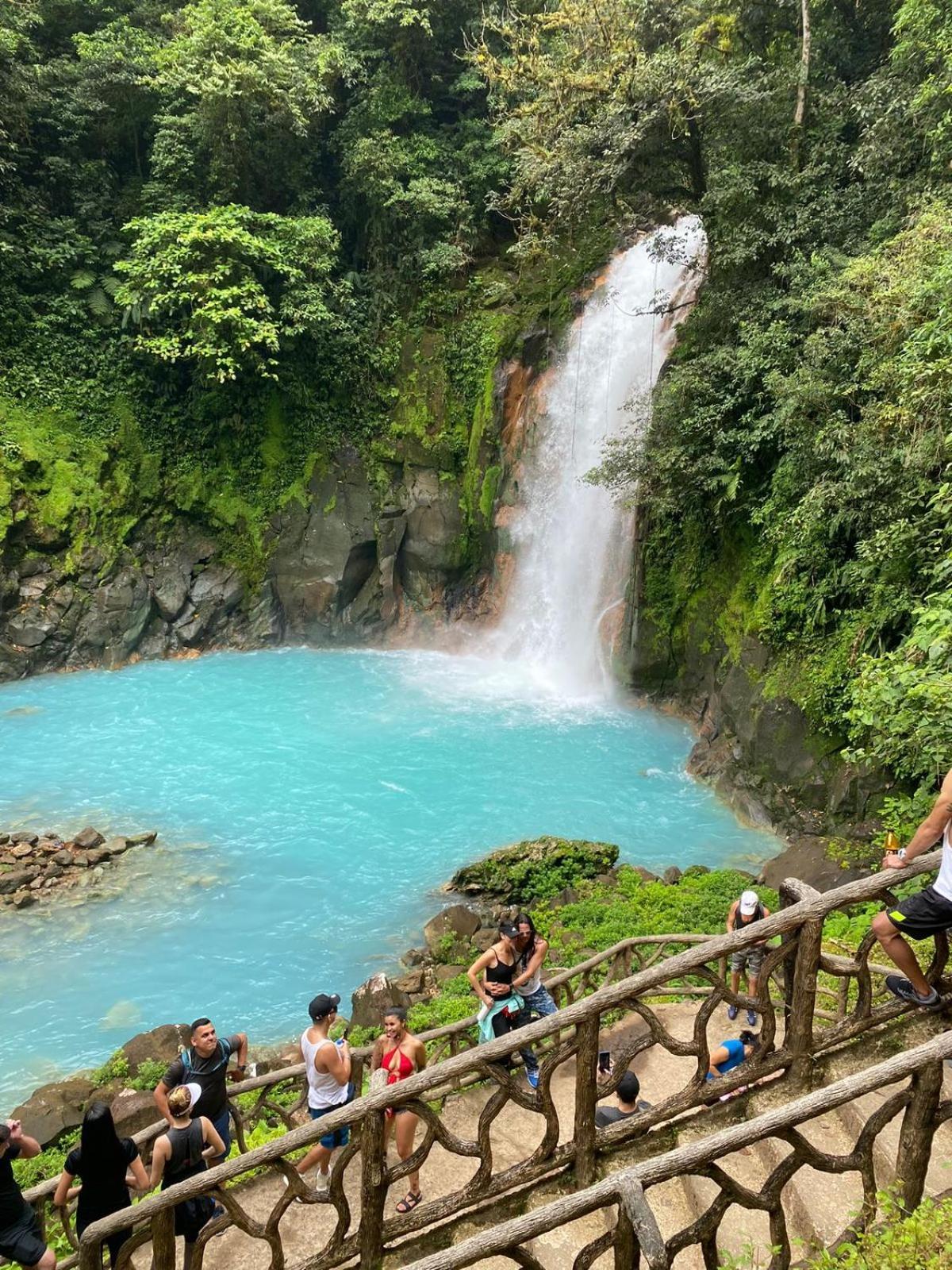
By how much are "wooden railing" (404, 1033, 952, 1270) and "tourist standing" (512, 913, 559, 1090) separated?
7.44ft

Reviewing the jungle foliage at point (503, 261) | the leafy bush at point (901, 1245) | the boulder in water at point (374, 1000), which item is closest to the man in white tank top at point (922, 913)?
the leafy bush at point (901, 1245)

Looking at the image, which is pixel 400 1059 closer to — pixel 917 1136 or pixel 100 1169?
pixel 100 1169

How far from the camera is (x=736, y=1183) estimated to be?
10.6ft

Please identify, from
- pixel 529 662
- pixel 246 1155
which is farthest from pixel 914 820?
pixel 529 662

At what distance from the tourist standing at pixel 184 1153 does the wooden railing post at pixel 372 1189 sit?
3.83 ft

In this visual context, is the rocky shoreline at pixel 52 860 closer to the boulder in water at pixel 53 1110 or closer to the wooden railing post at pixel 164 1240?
the boulder in water at pixel 53 1110

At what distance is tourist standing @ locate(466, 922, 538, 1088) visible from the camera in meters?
5.52

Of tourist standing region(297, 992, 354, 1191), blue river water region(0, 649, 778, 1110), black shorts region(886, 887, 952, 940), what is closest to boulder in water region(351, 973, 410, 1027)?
blue river water region(0, 649, 778, 1110)

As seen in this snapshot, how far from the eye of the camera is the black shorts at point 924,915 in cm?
405

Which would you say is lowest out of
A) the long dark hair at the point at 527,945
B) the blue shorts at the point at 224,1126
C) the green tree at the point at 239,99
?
the blue shorts at the point at 224,1126

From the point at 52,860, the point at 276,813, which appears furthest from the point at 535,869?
the point at 52,860

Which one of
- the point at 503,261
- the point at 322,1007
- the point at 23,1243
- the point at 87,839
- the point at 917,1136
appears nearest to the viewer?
the point at 917,1136

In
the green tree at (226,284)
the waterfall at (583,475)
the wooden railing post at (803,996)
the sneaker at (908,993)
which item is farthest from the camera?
the green tree at (226,284)

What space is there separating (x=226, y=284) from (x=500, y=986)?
792 inches
